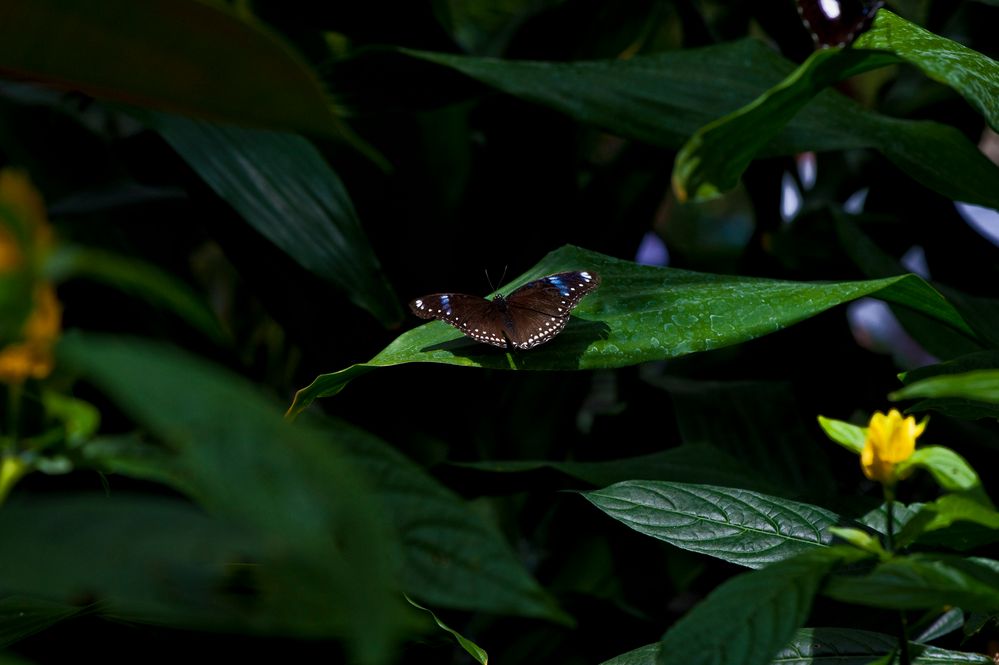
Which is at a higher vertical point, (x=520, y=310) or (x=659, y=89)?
(x=659, y=89)

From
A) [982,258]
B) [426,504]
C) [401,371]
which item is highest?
[426,504]

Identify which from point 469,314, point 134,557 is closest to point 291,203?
point 469,314

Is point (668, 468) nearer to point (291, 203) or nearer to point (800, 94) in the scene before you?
point (800, 94)

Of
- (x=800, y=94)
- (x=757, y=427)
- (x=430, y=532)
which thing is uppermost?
(x=800, y=94)

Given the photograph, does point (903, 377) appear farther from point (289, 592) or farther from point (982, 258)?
point (982, 258)

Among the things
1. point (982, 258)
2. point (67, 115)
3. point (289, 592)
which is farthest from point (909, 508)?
point (67, 115)

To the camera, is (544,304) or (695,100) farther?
(695,100)

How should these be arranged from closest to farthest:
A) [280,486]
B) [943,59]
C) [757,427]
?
[280,486] → [943,59] → [757,427]

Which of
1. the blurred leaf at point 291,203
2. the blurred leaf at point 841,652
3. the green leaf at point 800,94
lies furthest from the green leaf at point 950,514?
the blurred leaf at point 291,203

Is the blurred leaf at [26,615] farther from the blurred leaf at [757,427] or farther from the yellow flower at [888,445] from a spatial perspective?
the blurred leaf at [757,427]
